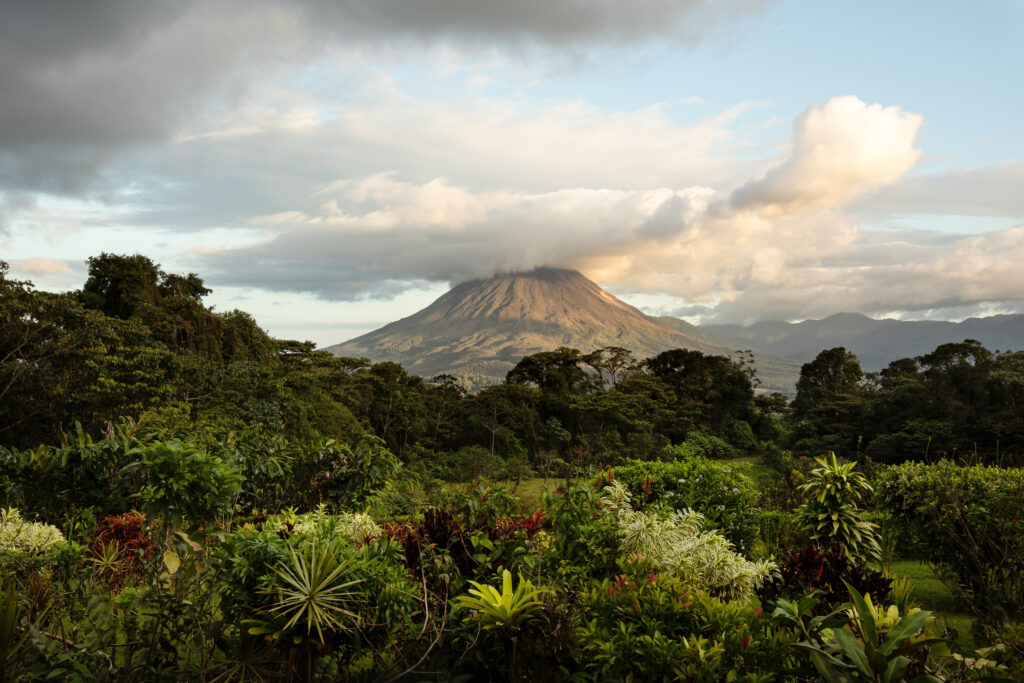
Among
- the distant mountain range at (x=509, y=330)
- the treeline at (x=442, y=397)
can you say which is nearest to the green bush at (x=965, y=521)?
the treeline at (x=442, y=397)

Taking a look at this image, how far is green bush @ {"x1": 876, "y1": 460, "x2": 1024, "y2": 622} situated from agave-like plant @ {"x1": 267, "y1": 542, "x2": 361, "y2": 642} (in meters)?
5.06

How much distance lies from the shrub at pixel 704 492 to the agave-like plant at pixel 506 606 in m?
3.58

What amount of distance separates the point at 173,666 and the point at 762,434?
3255 centimetres

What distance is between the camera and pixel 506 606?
2.76 meters

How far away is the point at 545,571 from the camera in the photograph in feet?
12.4

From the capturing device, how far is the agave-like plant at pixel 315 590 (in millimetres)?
2750

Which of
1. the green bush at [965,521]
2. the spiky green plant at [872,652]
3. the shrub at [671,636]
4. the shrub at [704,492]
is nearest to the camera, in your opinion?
the spiky green plant at [872,652]

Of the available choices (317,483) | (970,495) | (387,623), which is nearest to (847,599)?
(387,623)

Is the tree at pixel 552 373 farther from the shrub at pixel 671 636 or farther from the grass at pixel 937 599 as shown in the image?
the shrub at pixel 671 636

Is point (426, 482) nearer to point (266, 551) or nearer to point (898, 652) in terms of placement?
point (266, 551)

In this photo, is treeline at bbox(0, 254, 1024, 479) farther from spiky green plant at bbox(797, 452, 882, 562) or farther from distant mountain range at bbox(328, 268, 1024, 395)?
distant mountain range at bbox(328, 268, 1024, 395)

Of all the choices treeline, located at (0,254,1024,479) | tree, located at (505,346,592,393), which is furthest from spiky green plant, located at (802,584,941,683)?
tree, located at (505,346,592,393)

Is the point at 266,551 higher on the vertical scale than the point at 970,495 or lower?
higher

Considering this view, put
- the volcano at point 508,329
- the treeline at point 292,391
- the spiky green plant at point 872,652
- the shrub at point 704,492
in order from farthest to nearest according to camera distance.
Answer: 1. the volcano at point 508,329
2. the treeline at point 292,391
3. the shrub at point 704,492
4. the spiky green plant at point 872,652
